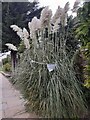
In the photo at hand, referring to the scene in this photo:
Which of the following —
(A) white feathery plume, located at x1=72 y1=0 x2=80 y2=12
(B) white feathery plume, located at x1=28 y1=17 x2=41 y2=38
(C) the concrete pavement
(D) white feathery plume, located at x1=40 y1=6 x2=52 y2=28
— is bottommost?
(C) the concrete pavement

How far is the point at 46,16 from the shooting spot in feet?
8.49

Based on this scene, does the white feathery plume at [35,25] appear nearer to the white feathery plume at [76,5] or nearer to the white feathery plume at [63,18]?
the white feathery plume at [63,18]

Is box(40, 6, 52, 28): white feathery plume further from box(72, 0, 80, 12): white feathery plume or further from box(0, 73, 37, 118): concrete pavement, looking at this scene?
box(0, 73, 37, 118): concrete pavement

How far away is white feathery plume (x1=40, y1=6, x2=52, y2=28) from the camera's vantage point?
256cm

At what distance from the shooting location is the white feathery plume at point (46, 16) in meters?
2.56

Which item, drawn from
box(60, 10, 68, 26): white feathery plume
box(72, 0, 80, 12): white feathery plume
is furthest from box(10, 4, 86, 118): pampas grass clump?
box(72, 0, 80, 12): white feathery plume

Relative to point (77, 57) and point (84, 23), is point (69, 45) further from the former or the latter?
point (84, 23)

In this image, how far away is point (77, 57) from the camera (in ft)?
9.73

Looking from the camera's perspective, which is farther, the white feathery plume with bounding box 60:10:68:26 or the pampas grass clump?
the white feathery plume with bounding box 60:10:68:26

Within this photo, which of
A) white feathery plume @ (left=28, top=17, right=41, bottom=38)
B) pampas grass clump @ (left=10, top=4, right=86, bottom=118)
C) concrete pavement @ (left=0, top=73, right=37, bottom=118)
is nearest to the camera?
pampas grass clump @ (left=10, top=4, right=86, bottom=118)

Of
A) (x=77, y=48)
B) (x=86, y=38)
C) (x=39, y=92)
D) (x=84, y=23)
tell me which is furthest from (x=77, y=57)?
(x=39, y=92)

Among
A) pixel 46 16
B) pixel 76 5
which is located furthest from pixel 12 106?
pixel 76 5

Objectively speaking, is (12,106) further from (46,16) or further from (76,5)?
(76,5)

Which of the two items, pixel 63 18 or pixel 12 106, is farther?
Result: pixel 12 106
